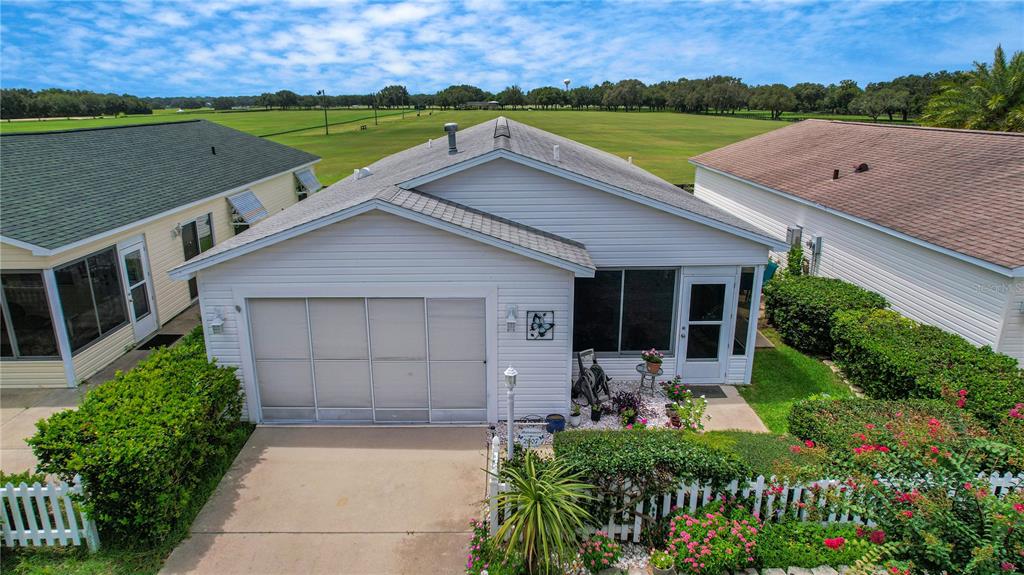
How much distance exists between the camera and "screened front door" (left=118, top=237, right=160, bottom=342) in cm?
1289

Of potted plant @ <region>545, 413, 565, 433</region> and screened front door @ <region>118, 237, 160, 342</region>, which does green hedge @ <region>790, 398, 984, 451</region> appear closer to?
potted plant @ <region>545, 413, 565, 433</region>

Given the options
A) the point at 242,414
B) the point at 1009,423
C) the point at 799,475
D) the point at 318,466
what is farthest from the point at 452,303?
the point at 1009,423

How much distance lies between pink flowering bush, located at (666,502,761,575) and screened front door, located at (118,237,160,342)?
12.8 m

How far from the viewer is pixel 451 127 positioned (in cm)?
1336

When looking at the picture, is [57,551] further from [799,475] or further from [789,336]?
[789,336]

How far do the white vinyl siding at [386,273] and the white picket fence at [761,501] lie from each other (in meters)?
3.07

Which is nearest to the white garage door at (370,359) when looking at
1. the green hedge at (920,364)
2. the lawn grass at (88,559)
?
the lawn grass at (88,559)

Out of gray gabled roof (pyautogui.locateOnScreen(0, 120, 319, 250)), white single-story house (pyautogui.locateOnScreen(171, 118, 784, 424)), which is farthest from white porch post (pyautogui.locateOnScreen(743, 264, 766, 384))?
gray gabled roof (pyautogui.locateOnScreen(0, 120, 319, 250))

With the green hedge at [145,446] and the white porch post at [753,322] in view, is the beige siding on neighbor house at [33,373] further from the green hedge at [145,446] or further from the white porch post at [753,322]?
the white porch post at [753,322]

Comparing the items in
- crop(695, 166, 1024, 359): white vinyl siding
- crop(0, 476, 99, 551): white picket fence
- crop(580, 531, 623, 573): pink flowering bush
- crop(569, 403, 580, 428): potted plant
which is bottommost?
crop(569, 403, 580, 428): potted plant

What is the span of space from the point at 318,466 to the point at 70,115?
10343 cm

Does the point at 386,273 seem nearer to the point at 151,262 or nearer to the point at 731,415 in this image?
the point at 731,415

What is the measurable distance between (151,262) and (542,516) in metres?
12.6

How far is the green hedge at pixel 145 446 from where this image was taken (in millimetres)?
6496
